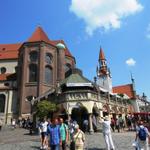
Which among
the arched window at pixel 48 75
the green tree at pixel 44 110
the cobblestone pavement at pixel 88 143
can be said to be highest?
the arched window at pixel 48 75

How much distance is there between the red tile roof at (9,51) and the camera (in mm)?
59500

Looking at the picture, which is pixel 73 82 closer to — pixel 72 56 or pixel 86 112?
pixel 86 112

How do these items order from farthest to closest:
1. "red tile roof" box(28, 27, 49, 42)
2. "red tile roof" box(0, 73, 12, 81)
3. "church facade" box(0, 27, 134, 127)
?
"red tile roof" box(0, 73, 12, 81) < "red tile roof" box(28, 27, 49, 42) < "church facade" box(0, 27, 134, 127)

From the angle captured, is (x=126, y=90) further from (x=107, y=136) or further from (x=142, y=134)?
(x=142, y=134)

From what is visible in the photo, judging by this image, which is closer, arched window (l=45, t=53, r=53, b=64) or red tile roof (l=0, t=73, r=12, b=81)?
arched window (l=45, t=53, r=53, b=64)

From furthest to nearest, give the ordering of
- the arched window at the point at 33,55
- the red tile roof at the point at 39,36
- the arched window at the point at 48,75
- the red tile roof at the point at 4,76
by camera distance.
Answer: the red tile roof at the point at 4,76
the red tile roof at the point at 39,36
the arched window at the point at 33,55
the arched window at the point at 48,75

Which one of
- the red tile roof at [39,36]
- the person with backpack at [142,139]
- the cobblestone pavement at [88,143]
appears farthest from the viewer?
the red tile roof at [39,36]

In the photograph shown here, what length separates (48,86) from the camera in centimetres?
4662

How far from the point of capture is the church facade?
31172 millimetres

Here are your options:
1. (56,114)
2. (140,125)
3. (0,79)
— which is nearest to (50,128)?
(140,125)

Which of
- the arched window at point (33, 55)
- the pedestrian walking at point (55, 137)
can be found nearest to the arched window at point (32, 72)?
the arched window at point (33, 55)

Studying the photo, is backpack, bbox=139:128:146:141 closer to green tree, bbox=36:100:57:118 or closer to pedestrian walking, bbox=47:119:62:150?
pedestrian walking, bbox=47:119:62:150

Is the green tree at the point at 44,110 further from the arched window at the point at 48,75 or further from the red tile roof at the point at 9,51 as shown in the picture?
the red tile roof at the point at 9,51

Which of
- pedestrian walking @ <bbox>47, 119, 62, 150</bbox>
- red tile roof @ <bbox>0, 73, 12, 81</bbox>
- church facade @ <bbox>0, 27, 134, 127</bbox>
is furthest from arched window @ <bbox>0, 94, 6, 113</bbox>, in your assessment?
pedestrian walking @ <bbox>47, 119, 62, 150</bbox>
